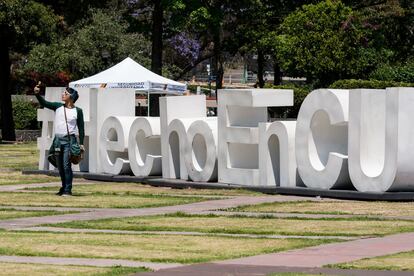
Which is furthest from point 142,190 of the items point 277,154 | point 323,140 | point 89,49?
point 89,49

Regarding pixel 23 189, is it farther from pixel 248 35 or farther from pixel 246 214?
pixel 248 35

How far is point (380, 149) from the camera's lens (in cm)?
2192

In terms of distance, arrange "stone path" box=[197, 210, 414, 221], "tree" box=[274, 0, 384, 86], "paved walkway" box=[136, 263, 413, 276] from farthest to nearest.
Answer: "tree" box=[274, 0, 384, 86] < "stone path" box=[197, 210, 414, 221] < "paved walkway" box=[136, 263, 413, 276]

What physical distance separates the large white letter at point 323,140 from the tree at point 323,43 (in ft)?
99.3

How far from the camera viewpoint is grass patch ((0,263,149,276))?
12367 millimetres

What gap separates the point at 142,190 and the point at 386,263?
12.4 metres

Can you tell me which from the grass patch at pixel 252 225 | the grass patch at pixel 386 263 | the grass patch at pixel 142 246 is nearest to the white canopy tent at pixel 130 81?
the grass patch at pixel 252 225

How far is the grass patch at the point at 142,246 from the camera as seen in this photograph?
1384 cm

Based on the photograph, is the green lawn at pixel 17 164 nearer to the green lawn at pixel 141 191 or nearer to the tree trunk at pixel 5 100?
the green lawn at pixel 141 191

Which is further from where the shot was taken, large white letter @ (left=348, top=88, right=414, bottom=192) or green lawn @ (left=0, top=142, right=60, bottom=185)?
green lawn @ (left=0, top=142, right=60, bottom=185)

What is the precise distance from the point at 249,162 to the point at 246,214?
6352 millimetres

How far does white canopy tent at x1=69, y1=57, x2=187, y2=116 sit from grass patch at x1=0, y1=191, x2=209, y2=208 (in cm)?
1859

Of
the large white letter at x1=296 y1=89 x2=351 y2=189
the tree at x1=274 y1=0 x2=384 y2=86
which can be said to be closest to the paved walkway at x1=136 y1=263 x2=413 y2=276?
the large white letter at x1=296 y1=89 x2=351 y2=189

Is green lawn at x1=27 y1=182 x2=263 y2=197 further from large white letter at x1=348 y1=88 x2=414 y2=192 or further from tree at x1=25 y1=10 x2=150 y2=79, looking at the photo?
tree at x1=25 y1=10 x2=150 y2=79
